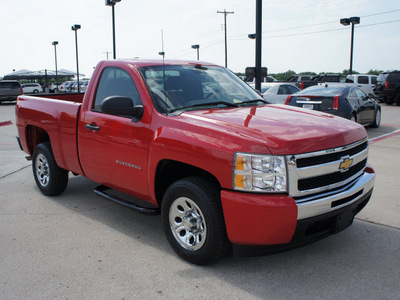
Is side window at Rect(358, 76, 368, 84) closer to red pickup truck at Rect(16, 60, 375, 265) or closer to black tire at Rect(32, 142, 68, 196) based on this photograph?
red pickup truck at Rect(16, 60, 375, 265)

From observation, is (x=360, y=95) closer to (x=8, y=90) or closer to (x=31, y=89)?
(x=8, y=90)

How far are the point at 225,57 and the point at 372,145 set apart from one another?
4148cm

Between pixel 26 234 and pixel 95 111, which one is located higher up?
pixel 95 111

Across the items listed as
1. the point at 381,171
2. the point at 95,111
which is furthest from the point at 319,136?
the point at 381,171

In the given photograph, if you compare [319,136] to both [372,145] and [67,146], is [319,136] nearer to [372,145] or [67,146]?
[67,146]

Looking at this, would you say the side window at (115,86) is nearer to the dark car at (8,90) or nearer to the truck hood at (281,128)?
the truck hood at (281,128)

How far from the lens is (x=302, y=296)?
10.6 ft

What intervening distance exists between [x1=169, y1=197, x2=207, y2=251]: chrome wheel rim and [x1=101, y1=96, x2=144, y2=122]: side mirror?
0.98 m

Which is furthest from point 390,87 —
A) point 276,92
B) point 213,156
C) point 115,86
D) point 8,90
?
point 8,90

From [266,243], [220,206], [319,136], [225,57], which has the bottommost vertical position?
[266,243]

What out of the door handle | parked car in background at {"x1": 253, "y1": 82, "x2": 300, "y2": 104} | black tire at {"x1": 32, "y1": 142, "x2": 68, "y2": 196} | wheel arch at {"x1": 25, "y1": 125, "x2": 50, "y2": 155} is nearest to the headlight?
the door handle

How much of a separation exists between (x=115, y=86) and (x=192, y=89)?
926mm

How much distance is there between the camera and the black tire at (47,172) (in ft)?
18.7

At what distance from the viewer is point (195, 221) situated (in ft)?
12.1
